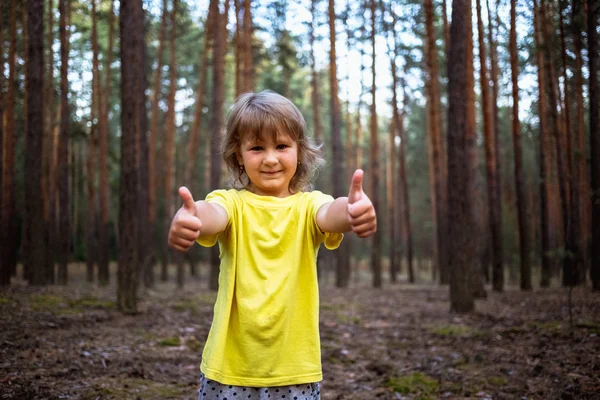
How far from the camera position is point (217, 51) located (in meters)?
14.9

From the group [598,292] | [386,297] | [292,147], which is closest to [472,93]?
[598,292]

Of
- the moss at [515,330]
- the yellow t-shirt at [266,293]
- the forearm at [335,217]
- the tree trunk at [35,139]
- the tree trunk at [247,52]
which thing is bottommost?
the moss at [515,330]

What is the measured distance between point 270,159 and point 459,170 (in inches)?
334

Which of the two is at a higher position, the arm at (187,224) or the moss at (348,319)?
the arm at (187,224)

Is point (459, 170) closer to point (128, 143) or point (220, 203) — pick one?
point (128, 143)

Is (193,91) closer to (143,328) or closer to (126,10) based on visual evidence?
(126,10)

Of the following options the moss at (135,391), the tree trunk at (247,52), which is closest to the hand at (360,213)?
the moss at (135,391)

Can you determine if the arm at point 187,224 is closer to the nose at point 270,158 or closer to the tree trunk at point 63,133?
the nose at point 270,158

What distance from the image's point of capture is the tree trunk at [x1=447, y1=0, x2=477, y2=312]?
32.3 ft

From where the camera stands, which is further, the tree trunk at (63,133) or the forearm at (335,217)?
the tree trunk at (63,133)

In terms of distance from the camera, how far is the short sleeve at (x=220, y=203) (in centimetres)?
236

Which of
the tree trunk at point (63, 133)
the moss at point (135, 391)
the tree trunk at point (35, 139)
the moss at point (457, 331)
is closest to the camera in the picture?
the moss at point (135, 391)

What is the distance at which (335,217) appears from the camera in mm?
2223

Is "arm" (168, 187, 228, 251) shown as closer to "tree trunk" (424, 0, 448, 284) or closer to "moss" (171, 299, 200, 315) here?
"moss" (171, 299, 200, 315)
